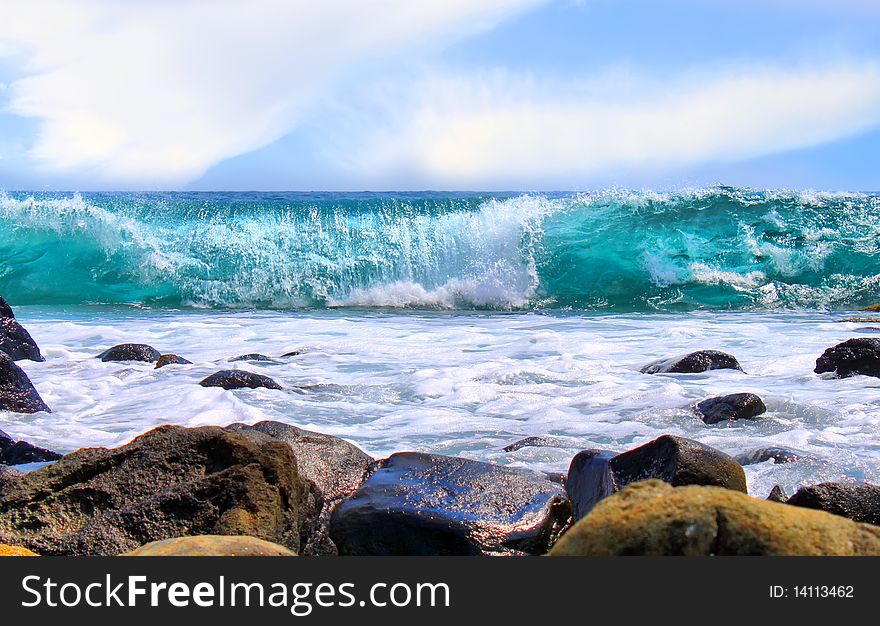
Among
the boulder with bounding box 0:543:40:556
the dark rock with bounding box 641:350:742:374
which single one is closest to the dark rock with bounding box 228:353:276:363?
the dark rock with bounding box 641:350:742:374

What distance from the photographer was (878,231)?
1825 cm

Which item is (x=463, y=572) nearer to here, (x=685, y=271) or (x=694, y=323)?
(x=694, y=323)

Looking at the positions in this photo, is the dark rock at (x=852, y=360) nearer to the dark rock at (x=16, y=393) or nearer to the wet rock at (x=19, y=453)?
the wet rock at (x=19, y=453)

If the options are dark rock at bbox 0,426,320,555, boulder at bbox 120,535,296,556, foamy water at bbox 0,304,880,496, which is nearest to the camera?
boulder at bbox 120,535,296,556

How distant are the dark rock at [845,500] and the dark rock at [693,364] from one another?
13.1 feet

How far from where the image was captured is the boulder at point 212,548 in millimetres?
2076

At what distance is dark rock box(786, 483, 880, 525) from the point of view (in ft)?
10.2

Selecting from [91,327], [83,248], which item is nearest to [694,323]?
[91,327]

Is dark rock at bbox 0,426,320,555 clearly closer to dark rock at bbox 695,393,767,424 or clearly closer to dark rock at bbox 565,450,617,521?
dark rock at bbox 565,450,617,521

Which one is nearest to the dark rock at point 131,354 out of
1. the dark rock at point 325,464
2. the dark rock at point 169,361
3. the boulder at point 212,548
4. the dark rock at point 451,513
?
→ the dark rock at point 169,361

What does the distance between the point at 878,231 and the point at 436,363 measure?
45.8ft

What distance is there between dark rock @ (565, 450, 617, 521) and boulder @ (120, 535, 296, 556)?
1.47 metres

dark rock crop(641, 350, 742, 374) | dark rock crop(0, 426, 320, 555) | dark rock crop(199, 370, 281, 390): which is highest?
dark rock crop(0, 426, 320, 555)

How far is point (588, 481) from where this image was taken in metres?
3.56
